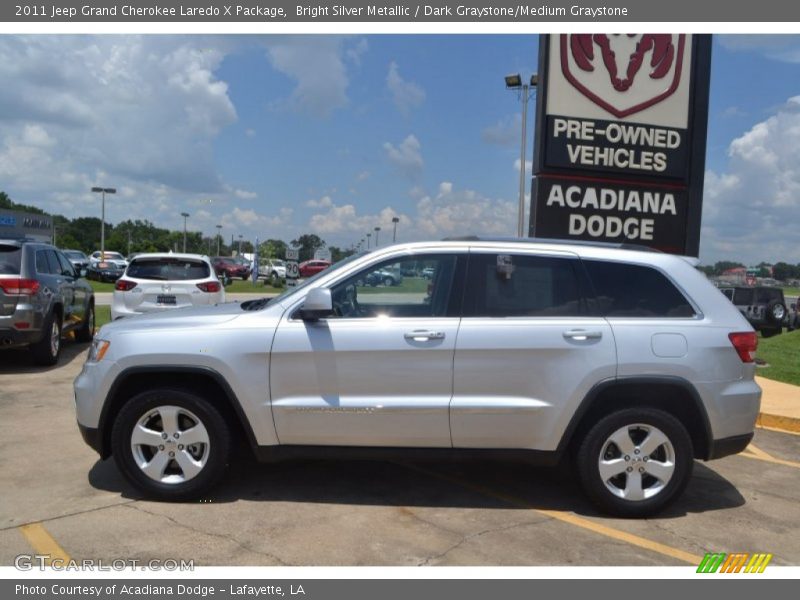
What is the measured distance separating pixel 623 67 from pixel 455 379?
24.7 feet

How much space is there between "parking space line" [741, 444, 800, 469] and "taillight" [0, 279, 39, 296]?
8479mm

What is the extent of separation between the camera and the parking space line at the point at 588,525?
4.04 metres

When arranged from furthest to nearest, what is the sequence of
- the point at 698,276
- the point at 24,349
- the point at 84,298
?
1. the point at 84,298
2. the point at 24,349
3. the point at 698,276

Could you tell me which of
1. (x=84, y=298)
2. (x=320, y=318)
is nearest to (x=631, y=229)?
(x=320, y=318)

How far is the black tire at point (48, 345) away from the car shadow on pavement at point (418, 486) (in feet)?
15.1

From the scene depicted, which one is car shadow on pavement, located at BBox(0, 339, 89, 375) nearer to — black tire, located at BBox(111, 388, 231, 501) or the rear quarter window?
black tire, located at BBox(111, 388, 231, 501)

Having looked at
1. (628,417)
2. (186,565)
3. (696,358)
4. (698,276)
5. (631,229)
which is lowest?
(186,565)

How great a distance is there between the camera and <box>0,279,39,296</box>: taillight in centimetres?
858

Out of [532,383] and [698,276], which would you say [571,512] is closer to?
[532,383]

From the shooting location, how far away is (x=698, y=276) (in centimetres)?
477

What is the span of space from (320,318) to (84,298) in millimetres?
8741

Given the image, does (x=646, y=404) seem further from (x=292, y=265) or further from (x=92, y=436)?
(x=292, y=265)

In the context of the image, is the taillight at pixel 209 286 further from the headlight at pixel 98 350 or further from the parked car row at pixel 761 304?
the parked car row at pixel 761 304
